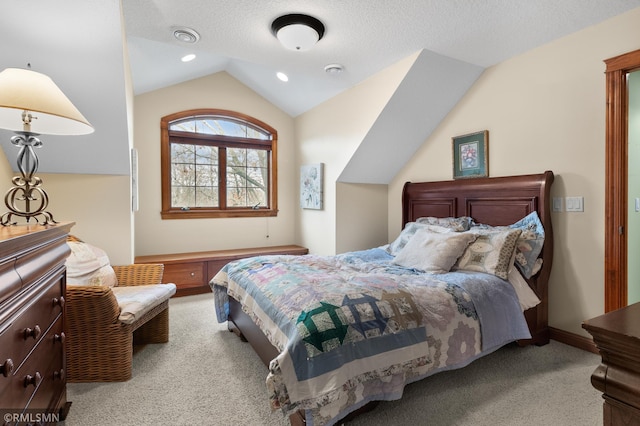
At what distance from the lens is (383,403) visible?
71.3 inches

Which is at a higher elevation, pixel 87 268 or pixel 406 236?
pixel 406 236

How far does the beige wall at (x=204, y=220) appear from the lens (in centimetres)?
414

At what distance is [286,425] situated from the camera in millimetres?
1649

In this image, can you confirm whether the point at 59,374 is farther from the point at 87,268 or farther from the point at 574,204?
the point at 574,204

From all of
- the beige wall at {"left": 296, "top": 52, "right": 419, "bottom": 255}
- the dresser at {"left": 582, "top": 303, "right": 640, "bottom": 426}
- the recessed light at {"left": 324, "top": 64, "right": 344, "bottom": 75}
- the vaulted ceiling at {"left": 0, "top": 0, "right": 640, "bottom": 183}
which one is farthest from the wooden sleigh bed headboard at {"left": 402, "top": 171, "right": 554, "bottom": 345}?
the dresser at {"left": 582, "top": 303, "right": 640, "bottom": 426}

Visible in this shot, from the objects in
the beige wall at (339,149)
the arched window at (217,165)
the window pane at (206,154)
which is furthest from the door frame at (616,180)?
the window pane at (206,154)

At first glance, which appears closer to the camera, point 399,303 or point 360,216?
point 399,303

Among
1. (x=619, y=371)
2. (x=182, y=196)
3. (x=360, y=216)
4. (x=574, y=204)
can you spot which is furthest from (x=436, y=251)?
(x=182, y=196)

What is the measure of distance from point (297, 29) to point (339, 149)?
1.72 metres

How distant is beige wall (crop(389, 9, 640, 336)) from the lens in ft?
7.81

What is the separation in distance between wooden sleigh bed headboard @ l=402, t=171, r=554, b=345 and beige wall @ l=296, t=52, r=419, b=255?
67cm

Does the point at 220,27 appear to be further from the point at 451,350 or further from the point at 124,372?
the point at 451,350

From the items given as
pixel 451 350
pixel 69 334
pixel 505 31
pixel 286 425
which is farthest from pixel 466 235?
pixel 69 334

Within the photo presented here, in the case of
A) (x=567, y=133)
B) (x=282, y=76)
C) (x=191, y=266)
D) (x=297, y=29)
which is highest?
(x=282, y=76)
